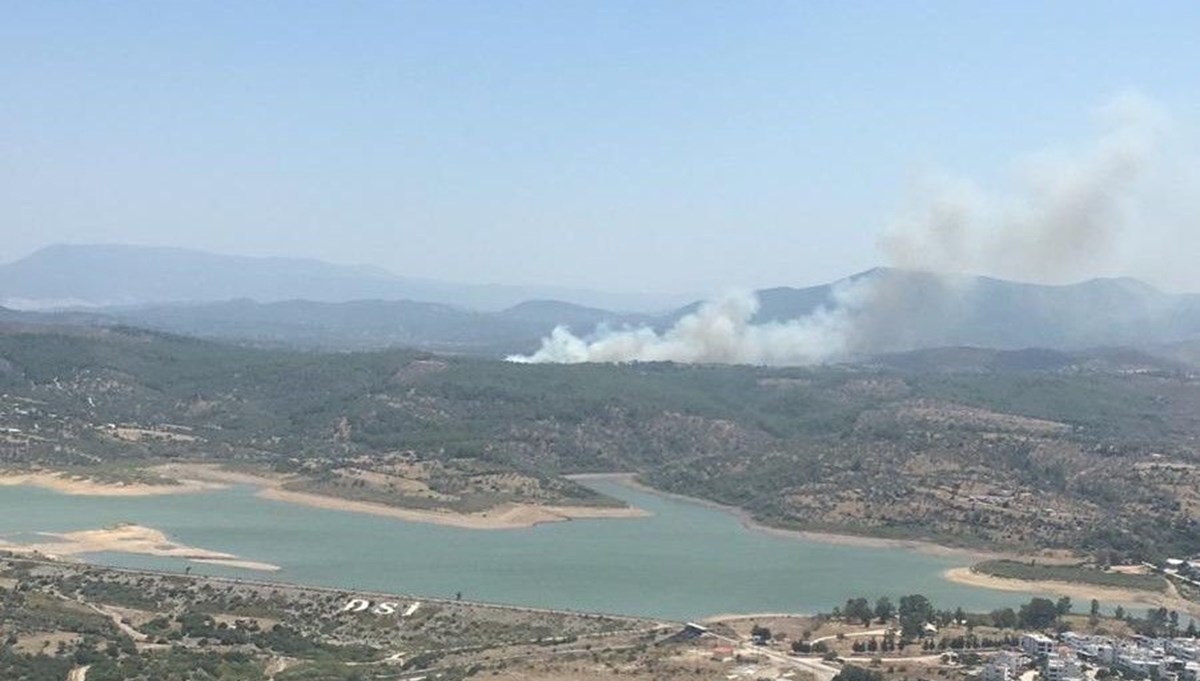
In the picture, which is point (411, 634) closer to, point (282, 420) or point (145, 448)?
point (145, 448)

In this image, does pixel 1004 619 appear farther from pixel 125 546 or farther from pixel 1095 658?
pixel 125 546

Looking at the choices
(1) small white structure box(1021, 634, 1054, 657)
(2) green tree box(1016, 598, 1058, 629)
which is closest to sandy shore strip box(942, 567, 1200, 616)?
(2) green tree box(1016, 598, 1058, 629)

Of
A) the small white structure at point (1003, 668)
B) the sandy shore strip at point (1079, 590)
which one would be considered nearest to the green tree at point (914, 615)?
the small white structure at point (1003, 668)

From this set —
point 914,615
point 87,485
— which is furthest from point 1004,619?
point 87,485

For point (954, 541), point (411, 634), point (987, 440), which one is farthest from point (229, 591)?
point (987, 440)

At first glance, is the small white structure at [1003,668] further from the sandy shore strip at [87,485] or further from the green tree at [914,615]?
the sandy shore strip at [87,485]

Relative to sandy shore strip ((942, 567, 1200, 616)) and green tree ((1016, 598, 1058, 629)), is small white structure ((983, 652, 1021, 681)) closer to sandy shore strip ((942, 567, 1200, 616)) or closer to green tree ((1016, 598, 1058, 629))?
green tree ((1016, 598, 1058, 629))
